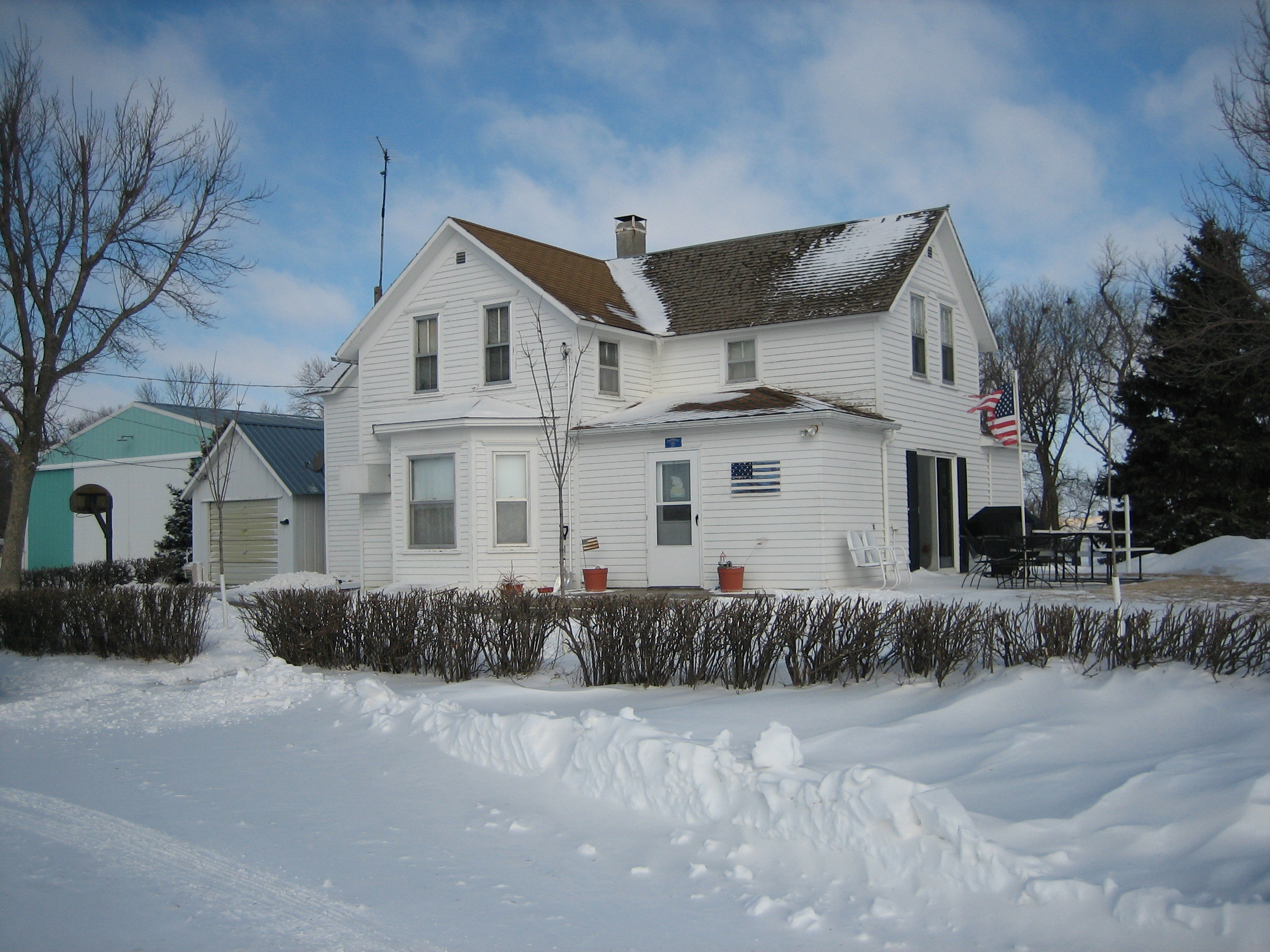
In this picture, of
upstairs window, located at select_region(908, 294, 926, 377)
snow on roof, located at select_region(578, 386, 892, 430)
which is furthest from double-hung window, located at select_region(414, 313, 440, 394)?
upstairs window, located at select_region(908, 294, 926, 377)

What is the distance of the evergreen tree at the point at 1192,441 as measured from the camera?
25.0m

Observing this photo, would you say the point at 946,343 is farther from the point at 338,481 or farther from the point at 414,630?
the point at 414,630

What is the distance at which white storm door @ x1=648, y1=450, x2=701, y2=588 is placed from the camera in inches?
721

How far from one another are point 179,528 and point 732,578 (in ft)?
67.6

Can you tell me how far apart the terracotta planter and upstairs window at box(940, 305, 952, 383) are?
6.88 meters

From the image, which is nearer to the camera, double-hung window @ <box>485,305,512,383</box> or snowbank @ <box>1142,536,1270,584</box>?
snowbank @ <box>1142,536,1270,584</box>

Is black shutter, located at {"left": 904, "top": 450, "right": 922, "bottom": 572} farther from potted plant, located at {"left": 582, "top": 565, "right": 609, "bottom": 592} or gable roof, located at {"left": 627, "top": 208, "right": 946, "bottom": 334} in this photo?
potted plant, located at {"left": 582, "top": 565, "right": 609, "bottom": 592}

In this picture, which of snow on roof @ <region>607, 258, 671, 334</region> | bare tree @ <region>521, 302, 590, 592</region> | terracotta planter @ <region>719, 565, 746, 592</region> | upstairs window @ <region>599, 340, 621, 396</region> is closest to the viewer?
terracotta planter @ <region>719, 565, 746, 592</region>

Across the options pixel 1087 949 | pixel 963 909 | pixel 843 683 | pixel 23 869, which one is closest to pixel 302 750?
pixel 23 869

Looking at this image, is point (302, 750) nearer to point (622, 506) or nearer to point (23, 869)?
point (23, 869)

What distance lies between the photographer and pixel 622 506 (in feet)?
62.5

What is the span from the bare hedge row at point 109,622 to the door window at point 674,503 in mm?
7366

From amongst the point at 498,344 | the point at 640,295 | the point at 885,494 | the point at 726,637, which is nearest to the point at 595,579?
the point at 498,344

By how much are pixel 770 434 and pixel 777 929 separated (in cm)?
1345
